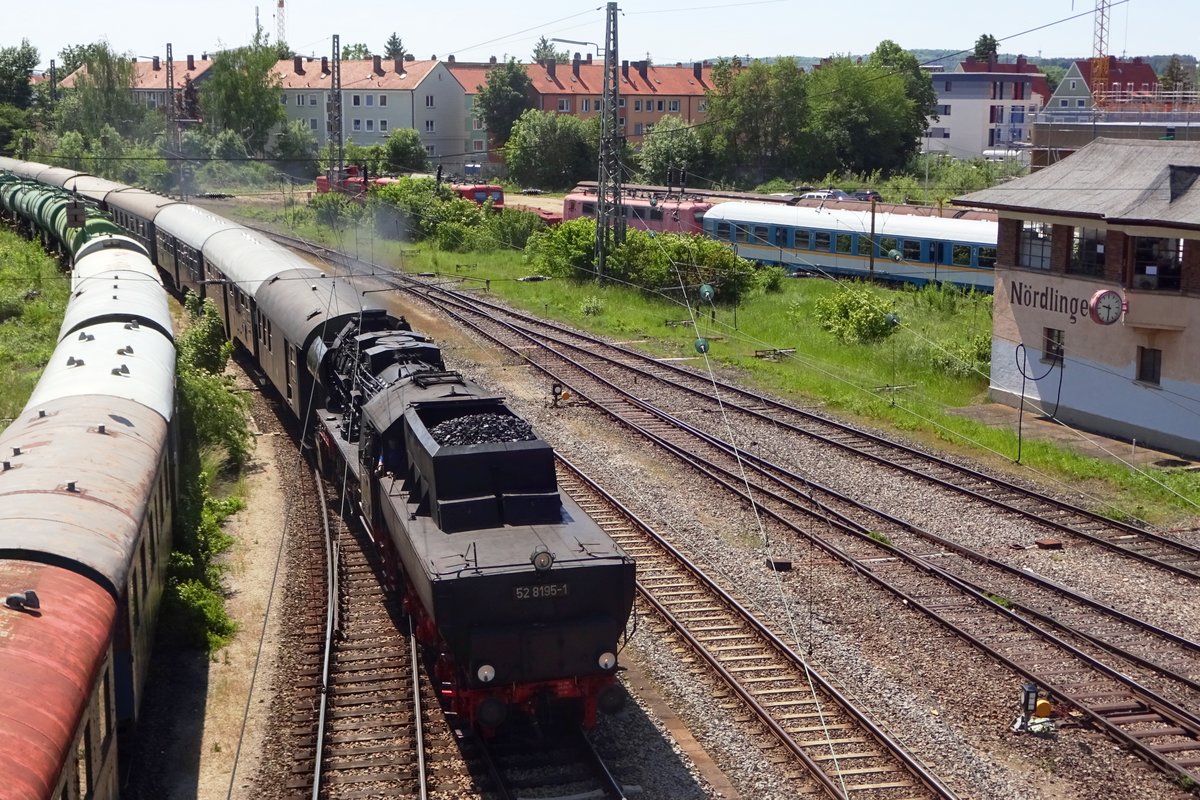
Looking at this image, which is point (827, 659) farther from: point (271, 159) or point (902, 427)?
point (271, 159)

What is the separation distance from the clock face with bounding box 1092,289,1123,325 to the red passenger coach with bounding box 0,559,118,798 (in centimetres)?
2317

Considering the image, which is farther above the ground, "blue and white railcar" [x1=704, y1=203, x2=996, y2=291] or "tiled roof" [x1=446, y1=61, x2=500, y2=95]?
"tiled roof" [x1=446, y1=61, x2=500, y2=95]

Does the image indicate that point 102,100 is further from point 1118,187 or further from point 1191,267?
point 1191,267

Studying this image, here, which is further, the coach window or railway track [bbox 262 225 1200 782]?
the coach window

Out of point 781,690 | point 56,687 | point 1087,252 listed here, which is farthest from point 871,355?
point 56,687

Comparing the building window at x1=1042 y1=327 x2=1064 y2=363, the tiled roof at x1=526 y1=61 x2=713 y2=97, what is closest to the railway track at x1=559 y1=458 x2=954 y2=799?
the building window at x1=1042 y1=327 x2=1064 y2=363

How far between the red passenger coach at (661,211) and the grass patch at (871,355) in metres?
6.90

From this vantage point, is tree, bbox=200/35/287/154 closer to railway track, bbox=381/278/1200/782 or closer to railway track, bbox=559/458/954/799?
railway track, bbox=381/278/1200/782

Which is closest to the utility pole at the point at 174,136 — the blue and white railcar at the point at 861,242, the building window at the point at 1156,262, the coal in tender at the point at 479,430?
the blue and white railcar at the point at 861,242

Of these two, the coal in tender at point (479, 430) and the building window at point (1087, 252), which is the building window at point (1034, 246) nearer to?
the building window at point (1087, 252)

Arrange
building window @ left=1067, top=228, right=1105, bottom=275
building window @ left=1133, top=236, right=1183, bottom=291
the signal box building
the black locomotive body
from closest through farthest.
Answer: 1. the black locomotive body
2. the signal box building
3. building window @ left=1133, top=236, right=1183, bottom=291
4. building window @ left=1067, top=228, right=1105, bottom=275

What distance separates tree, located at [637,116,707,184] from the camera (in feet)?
275

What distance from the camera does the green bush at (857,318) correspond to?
3647 centimetres

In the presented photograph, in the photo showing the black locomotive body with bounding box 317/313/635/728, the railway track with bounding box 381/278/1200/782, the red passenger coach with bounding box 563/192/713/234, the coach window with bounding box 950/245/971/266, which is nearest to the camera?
the black locomotive body with bounding box 317/313/635/728
